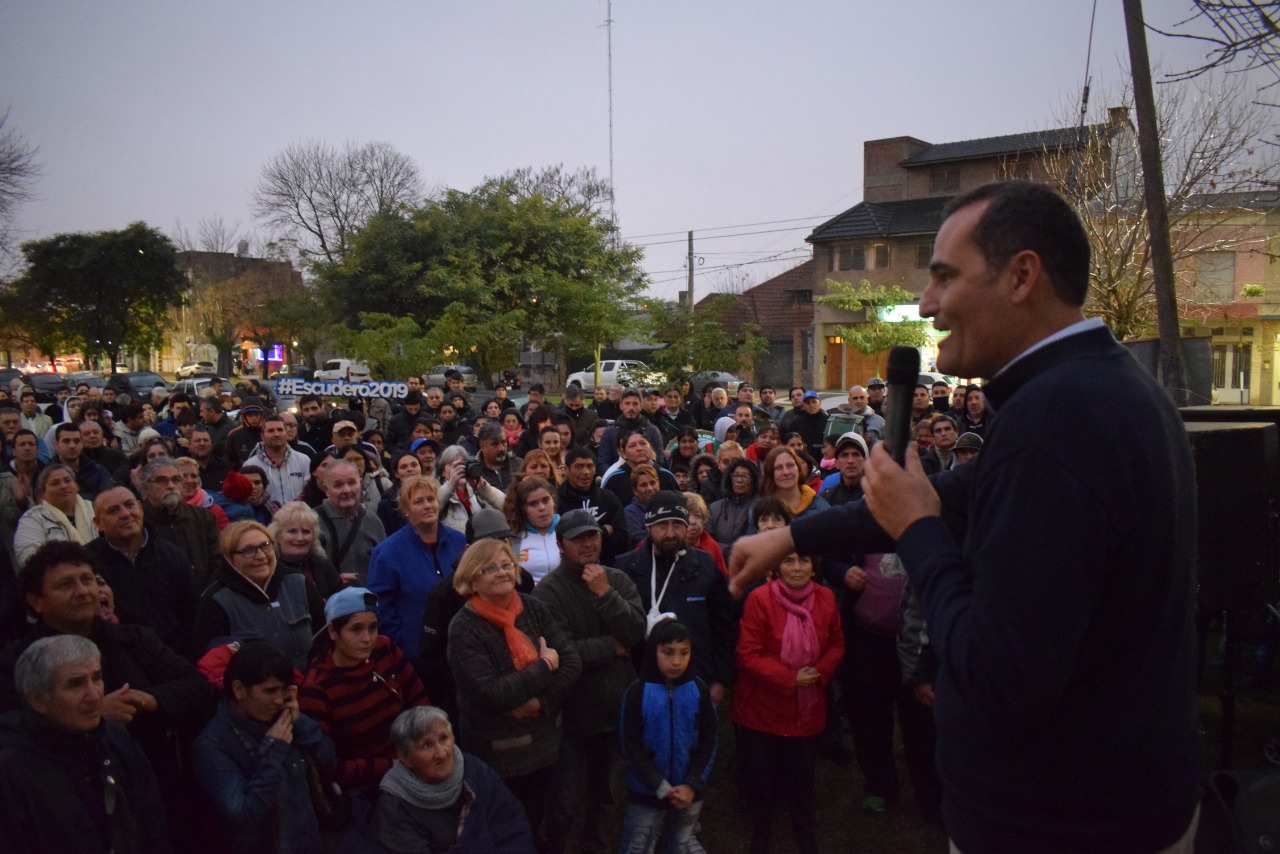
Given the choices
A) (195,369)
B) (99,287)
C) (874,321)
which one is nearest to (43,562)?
(874,321)

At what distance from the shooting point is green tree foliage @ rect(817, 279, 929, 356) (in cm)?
3189

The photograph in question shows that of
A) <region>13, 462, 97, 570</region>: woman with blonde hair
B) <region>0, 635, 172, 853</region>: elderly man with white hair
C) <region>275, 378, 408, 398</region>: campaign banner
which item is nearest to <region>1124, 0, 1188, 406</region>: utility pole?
<region>0, 635, 172, 853</region>: elderly man with white hair

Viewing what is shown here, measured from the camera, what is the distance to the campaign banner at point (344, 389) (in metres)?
13.3

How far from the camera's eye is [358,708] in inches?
164

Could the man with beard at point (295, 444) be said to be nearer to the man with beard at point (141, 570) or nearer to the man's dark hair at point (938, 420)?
the man with beard at point (141, 570)

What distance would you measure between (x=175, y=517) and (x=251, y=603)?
167cm

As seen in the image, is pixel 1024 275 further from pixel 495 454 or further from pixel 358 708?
pixel 495 454

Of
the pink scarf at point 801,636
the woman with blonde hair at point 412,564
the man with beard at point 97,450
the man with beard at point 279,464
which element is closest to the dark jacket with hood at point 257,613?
the woman with blonde hair at point 412,564

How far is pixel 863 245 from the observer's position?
123 ft

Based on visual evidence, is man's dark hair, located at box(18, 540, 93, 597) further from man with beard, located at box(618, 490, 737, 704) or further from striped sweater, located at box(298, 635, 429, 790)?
man with beard, located at box(618, 490, 737, 704)

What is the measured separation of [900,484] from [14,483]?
7.32 m

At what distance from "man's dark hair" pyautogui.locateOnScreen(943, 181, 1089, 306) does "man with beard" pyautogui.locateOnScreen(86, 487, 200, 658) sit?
4523 millimetres

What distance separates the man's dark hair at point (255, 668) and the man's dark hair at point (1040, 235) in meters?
3.37

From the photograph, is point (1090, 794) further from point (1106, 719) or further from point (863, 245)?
point (863, 245)
